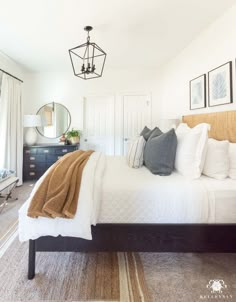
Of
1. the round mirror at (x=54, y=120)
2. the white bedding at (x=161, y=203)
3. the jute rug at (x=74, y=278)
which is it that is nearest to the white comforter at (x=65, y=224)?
the white bedding at (x=161, y=203)

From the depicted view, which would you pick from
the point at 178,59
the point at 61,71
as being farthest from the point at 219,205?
the point at 61,71

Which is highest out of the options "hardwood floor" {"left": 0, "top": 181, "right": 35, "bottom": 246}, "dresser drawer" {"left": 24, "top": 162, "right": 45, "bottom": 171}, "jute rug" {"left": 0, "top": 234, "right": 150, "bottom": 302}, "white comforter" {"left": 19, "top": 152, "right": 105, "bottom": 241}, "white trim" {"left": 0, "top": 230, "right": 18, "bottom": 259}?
"dresser drawer" {"left": 24, "top": 162, "right": 45, "bottom": 171}

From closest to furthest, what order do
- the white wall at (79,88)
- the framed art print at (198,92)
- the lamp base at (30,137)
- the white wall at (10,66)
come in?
the framed art print at (198,92)
the white wall at (10,66)
the lamp base at (30,137)
the white wall at (79,88)

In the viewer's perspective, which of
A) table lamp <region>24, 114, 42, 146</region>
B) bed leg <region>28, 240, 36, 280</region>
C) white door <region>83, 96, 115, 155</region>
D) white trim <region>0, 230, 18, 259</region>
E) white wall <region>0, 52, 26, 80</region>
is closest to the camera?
bed leg <region>28, 240, 36, 280</region>

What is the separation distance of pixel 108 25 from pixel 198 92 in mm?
1595

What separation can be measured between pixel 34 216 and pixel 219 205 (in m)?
1.36

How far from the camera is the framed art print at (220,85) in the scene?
238cm

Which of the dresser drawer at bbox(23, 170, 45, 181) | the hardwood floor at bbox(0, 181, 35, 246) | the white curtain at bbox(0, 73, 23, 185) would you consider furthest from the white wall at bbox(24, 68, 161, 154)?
the hardwood floor at bbox(0, 181, 35, 246)

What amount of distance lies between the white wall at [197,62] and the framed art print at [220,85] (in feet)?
0.23

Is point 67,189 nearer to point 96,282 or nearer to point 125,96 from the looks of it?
point 96,282

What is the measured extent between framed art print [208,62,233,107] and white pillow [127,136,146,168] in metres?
1.10

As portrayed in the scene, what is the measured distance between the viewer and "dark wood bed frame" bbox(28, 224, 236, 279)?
1535 millimetres

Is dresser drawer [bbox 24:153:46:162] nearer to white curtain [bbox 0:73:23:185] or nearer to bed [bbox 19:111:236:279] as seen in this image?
white curtain [bbox 0:73:23:185]

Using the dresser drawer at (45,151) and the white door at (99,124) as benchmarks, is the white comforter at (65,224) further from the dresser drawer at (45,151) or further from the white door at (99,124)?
the white door at (99,124)
